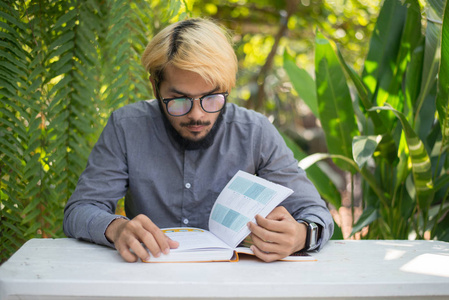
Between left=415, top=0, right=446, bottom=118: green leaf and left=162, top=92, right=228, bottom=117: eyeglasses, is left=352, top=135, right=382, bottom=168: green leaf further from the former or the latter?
left=162, top=92, right=228, bottom=117: eyeglasses

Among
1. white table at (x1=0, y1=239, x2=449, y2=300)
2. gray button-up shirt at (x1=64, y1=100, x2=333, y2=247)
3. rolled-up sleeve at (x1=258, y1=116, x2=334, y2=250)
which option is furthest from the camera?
gray button-up shirt at (x1=64, y1=100, x2=333, y2=247)

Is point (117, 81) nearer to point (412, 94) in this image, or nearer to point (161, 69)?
point (161, 69)

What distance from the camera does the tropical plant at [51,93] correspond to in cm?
205

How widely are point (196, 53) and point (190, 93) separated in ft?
0.45

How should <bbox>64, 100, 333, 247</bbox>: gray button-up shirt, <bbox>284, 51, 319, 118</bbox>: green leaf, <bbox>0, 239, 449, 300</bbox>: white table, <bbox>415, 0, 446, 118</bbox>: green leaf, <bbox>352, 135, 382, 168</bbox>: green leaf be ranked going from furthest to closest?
<bbox>284, 51, 319, 118</bbox>: green leaf → <bbox>415, 0, 446, 118</bbox>: green leaf → <bbox>352, 135, 382, 168</bbox>: green leaf → <bbox>64, 100, 333, 247</bbox>: gray button-up shirt → <bbox>0, 239, 449, 300</bbox>: white table

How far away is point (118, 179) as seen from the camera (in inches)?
66.5

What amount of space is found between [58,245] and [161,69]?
0.66 meters

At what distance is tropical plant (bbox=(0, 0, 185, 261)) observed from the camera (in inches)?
80.8

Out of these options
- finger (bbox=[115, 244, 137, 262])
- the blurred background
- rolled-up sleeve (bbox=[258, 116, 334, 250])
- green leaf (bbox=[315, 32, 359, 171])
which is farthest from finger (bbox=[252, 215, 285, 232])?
green leaf (bbox=[315, 32, 359, 171])

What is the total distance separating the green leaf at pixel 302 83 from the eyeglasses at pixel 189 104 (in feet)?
3.73

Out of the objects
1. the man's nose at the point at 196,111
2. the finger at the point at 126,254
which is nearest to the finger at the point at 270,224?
the finger at the point at 126,254

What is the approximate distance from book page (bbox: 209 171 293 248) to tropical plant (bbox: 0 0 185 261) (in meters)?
0.95

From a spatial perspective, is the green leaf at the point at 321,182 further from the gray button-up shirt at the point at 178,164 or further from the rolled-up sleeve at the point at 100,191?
the rolled-up sleeve at the point at 100,191

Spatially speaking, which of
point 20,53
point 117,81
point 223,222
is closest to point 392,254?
point 223,222
